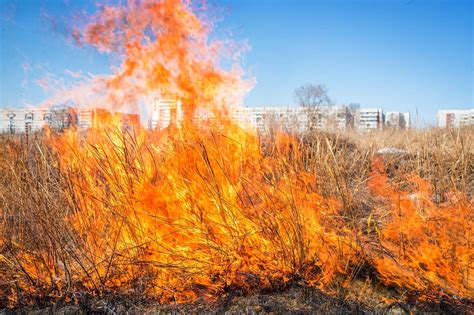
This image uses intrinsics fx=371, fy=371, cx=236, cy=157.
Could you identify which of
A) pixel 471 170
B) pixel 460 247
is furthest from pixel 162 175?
pixel 471 170

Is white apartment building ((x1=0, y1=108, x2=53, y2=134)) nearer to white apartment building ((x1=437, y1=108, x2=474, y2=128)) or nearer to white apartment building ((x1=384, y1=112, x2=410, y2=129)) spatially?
white apartment building ((x1=384, y1=112, x2=410, y2=129))

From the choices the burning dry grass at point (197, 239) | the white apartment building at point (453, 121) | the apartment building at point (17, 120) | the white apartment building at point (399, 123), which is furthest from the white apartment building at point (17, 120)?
the white apartment building at point (453, 121)

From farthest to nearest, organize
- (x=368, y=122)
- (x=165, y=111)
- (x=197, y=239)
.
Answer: (x=368, y=122) < (x=165, y=111) < (x=197, y=239)

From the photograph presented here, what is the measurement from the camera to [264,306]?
2713 mm

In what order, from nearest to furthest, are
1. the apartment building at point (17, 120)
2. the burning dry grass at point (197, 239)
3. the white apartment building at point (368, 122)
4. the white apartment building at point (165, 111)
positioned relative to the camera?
the burning dry grass at point (197, 239)
the white apartment building at point (165, 111)
the apartment building at point (17, 120)
the white apartment building at point (368, 122)

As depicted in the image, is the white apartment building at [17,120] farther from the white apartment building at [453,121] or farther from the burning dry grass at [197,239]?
the white apartment building at [453,121]

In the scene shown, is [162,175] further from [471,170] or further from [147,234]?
[471,170]

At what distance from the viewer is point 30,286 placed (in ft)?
9.98

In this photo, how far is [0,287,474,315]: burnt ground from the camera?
2672mm

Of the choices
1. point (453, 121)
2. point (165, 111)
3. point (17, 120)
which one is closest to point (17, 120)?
point (17, 120)

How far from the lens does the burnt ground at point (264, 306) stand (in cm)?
267

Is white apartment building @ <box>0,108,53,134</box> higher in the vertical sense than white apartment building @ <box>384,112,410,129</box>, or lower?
lower

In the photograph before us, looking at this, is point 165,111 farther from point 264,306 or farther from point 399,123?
point 399,123

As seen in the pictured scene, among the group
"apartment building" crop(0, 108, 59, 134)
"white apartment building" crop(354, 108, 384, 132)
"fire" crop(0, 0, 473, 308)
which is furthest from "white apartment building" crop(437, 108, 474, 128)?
"apartment building" crop(0, 108, 59, 134)
